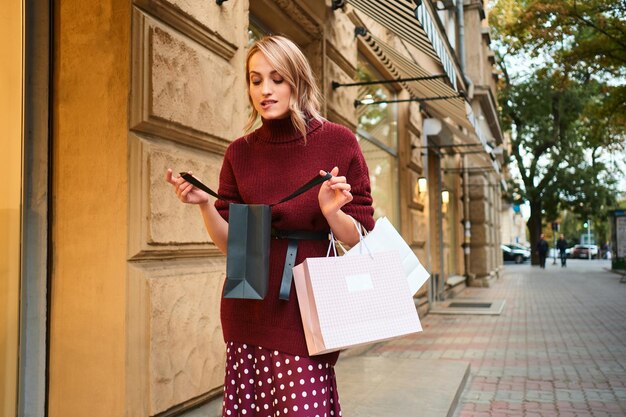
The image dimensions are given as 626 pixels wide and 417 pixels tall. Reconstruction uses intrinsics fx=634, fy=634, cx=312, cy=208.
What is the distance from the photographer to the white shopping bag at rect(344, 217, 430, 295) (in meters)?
2.03

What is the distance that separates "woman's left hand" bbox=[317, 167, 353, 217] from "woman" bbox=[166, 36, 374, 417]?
14 millimetres

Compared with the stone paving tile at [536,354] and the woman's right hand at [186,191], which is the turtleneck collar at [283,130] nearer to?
the woman's right hand at [186,191]

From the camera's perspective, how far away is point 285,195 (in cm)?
203

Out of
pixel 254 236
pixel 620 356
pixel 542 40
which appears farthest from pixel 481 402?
pixel 542 40

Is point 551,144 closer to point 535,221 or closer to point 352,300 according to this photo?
point 535,221

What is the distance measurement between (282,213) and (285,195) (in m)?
0.07

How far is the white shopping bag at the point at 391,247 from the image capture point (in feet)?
6.64

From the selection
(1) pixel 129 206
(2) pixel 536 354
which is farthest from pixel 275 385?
(2) pixel 536 354

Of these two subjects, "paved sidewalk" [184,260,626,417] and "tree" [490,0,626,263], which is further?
"tree" [490,0,626,263]

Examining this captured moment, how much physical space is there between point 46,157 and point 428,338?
6670 mm

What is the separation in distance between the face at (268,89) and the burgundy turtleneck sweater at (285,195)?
0.07 metres

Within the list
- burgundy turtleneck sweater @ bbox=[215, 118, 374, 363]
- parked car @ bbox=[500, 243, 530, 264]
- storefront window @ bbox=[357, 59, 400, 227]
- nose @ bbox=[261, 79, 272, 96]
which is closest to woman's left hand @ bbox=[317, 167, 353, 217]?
burgundy turtleneck sweater @ bbox=[215, 118, 374, 363]

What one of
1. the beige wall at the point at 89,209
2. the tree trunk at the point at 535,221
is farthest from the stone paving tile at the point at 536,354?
the tree trunk at the point at 535,221

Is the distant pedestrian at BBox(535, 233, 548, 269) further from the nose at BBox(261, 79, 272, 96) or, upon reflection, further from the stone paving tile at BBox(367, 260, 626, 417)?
the nose at BBox(261, 79, 272, 96)
